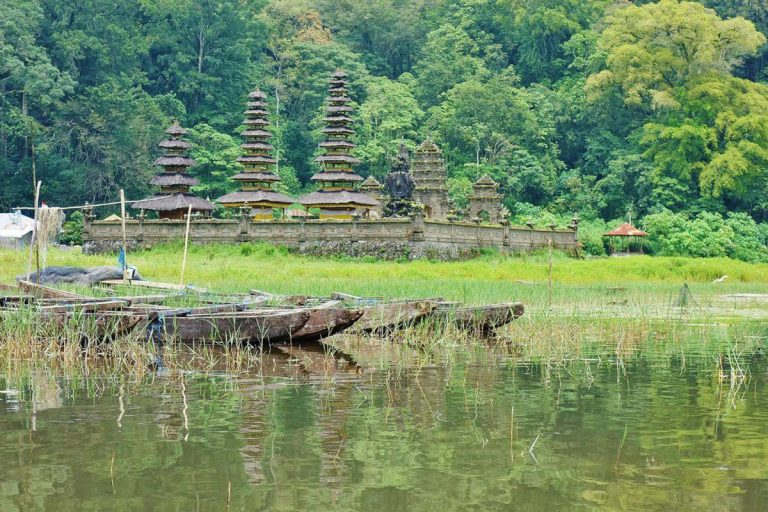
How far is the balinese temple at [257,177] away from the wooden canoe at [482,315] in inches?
1084

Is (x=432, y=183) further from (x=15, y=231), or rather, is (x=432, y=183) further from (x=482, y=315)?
(x=482, y=315)

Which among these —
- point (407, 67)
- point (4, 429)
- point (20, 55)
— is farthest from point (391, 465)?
point (407, 67)

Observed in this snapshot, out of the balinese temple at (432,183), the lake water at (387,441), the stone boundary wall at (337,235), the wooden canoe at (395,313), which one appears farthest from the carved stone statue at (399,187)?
the lake water at (387,441)

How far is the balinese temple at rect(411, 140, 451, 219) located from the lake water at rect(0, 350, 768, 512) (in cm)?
3464

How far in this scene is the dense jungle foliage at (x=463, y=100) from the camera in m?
56.4

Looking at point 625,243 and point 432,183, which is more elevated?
point 432,183

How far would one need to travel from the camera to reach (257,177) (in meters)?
48.1

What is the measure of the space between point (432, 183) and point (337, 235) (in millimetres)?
11204

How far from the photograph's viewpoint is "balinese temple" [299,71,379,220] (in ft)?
150

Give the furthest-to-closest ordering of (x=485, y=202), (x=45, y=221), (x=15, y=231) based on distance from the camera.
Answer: (x=485, y=202)
(x=15, y=231)
(x=45, y=221)

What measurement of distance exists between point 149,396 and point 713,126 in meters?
49.5

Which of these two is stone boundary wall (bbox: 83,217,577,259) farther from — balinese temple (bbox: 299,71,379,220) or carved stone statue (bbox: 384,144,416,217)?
carved stone statue (bbox: 384,144,416,217)

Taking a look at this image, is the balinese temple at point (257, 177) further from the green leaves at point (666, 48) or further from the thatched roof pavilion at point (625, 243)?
the green leaves at point (666, 48)

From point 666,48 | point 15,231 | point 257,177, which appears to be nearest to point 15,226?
point 15,231
